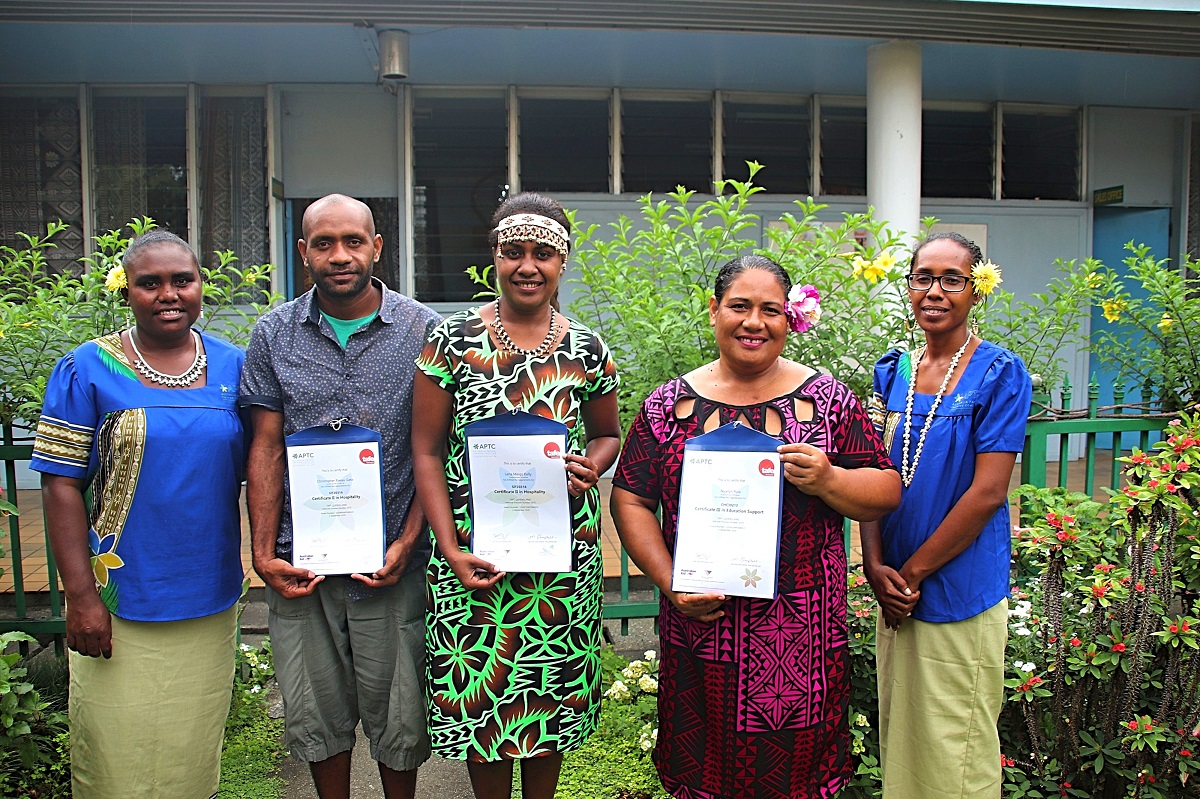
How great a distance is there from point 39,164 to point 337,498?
7365 millimetres

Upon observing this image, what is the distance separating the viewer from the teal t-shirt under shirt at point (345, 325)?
2.65 m

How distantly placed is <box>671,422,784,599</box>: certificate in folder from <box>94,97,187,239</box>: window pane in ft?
24.2

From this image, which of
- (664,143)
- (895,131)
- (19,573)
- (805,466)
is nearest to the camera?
A: (805,466)

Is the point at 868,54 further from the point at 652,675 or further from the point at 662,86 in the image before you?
the point at 652,675

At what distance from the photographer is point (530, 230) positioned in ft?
8.02

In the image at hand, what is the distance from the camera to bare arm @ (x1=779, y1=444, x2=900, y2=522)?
7.09 feet

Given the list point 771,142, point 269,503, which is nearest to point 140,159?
point 771,142

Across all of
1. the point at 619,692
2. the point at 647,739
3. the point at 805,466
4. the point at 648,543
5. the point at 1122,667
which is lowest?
the point at 647,739

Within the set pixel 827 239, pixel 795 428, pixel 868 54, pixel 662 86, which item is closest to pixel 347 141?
pixel 662 86

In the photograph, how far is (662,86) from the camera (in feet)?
27.7

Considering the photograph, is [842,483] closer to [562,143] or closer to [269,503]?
[269,503]

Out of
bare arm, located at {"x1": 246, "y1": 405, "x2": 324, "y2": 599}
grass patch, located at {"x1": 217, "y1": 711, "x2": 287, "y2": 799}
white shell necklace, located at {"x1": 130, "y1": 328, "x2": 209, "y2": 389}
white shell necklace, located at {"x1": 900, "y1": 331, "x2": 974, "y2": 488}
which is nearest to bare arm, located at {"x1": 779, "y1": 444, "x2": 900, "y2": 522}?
white shell necklace, located at {"x1": 900, "y1": 331, "x2": 974, "y2": 488}

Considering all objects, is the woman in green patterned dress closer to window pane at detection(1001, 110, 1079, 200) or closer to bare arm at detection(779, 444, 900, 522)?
bare arm at detection(779, 444, 900, 522)

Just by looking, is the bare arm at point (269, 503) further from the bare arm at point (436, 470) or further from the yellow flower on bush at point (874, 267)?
the yellow flower on bush at point (874, 267)
